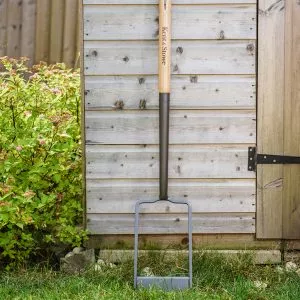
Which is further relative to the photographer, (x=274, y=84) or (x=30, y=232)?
(x=30, y=232)

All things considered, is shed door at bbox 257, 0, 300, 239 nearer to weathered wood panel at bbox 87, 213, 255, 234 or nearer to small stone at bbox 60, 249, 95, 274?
weathered wood panel at bbox 87, 213, 255, 234

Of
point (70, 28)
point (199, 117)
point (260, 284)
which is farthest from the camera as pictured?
point (70, 28)

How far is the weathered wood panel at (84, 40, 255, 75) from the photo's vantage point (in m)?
4.61

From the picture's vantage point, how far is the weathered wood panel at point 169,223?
4746 millimetres

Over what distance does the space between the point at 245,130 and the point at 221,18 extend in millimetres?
651

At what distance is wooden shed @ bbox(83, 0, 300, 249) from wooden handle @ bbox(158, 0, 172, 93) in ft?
0.58

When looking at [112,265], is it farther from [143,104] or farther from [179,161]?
[143,104]

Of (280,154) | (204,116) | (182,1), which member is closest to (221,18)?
(182,1)

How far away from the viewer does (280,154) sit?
15.5ft

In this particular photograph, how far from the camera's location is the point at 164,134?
446 cm

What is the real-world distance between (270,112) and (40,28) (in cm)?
360

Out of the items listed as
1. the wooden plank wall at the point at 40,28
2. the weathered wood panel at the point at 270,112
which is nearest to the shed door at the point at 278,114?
the weathered wood panel at the point at 270,112

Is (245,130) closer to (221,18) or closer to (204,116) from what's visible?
(204,116)

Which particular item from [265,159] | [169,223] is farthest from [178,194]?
[265,159]
